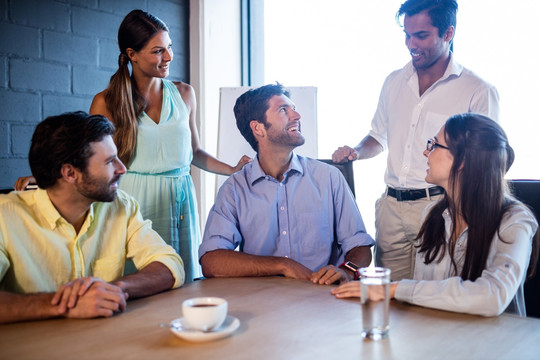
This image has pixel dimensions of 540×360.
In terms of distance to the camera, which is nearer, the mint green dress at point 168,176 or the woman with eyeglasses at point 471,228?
the woman with eyeglasses at point 471,228

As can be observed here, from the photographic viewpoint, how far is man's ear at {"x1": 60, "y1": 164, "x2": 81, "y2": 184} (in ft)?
5.31

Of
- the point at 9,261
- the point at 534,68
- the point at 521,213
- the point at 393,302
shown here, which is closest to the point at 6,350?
the point at 9,261

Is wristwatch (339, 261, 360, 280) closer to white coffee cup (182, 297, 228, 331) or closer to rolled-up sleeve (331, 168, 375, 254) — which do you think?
rolled-up sleeve (331, 168, 375, 254)

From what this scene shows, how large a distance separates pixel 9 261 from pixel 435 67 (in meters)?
1.78

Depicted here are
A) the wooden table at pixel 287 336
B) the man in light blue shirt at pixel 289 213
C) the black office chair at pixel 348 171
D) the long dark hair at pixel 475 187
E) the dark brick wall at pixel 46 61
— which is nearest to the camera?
the wooden table at pixel 287 336

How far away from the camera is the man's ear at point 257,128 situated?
2330 mm

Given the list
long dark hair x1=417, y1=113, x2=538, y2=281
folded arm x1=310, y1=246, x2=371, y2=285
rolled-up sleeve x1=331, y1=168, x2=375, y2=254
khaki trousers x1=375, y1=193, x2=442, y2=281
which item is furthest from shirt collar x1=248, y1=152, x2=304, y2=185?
long dark hair x1=417, y1=113, x2=538, y2=281

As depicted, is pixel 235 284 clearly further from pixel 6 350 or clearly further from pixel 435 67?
pixel 435 67

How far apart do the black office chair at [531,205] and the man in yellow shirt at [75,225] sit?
1.01m

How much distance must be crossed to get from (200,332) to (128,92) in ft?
4.79

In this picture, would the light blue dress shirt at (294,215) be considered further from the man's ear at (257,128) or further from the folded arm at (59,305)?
the folded arm at (59,305)

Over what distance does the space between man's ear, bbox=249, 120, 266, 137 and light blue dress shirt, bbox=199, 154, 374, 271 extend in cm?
19

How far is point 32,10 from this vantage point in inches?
110

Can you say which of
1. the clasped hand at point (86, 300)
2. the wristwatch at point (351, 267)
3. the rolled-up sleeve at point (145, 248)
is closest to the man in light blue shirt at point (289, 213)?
the wristwatch at point (351, 267)
